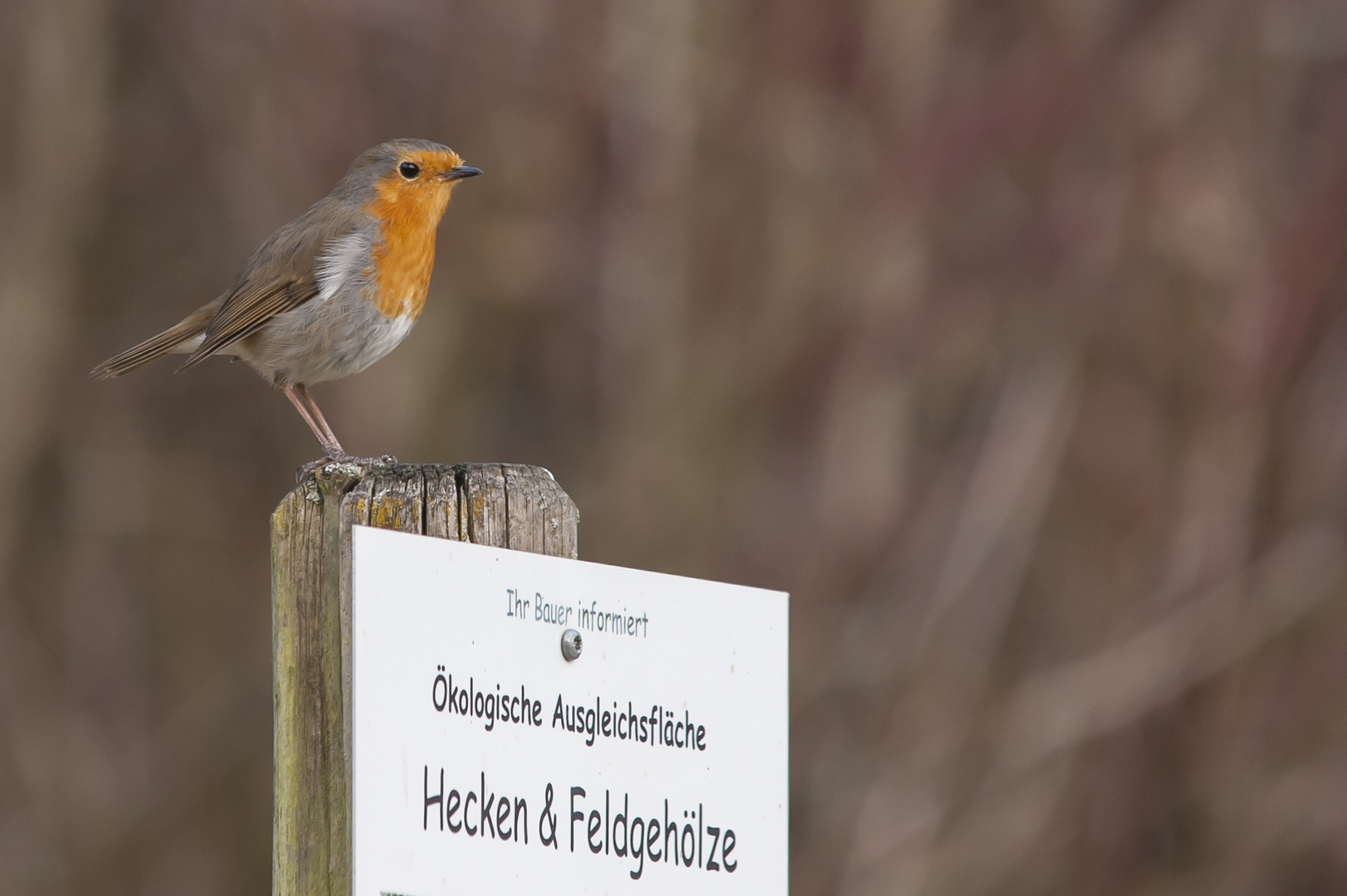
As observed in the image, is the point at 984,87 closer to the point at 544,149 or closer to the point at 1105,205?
the point at 1105,205

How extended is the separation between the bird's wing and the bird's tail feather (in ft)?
0.64

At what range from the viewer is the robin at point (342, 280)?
13.3 ft

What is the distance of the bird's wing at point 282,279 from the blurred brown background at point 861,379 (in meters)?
1.96

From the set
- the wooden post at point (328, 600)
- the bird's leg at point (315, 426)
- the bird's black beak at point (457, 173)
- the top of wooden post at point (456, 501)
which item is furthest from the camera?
the bird's black beak at point (457, 173)

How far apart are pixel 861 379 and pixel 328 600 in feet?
14.4

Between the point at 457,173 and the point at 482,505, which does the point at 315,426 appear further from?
the point at 482,505

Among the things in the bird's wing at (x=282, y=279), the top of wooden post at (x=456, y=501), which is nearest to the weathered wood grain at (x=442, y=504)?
the top of wooden post at (x=456, y=501)

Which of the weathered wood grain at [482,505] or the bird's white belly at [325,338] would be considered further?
the bird's white belly at [325,338]

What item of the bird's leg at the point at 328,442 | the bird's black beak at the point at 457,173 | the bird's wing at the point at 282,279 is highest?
the bird's black beak at the point at 457,173

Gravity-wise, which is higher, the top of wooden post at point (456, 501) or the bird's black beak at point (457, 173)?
the bird's black beak at point (457, 173)

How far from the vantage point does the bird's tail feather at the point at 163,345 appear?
4207 millimetres

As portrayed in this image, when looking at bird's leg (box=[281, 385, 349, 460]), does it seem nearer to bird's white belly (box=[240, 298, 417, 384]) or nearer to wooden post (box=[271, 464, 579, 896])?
bird's white belly (box=[240, 298, 417, 384])

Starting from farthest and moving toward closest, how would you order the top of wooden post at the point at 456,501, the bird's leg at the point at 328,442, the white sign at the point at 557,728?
the bird's leg at the point at 328,442 < the top of wooden post at the point at 456,501 < the white sign at the point at 557,728

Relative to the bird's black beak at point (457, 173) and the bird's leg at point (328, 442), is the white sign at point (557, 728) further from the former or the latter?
the bird's black beak at point (457, 173)
